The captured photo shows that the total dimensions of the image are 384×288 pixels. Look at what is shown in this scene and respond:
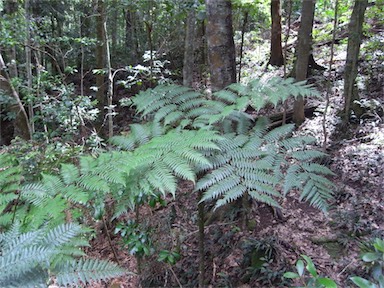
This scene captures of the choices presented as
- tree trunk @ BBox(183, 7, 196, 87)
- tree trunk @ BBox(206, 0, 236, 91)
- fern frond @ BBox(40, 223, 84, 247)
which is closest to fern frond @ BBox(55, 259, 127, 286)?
fern frond @ BBox(40, 223, 84, 247)

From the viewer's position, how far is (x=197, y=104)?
8.43ft

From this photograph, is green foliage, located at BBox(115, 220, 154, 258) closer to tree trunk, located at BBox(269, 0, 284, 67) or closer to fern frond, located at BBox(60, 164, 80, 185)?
fern frond, located at BBox(60, 164, 80, 185)

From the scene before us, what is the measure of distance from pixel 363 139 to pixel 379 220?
1.97 meters

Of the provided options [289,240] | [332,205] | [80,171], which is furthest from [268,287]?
[80,171]

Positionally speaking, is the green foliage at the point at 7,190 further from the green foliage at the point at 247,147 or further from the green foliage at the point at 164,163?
the green foliage at the point at 247,147

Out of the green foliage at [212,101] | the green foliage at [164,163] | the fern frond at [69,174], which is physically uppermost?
the green foliage at [212,101]

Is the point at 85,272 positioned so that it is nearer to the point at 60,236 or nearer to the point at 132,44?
the point at 60,236

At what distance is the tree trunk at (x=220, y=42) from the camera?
2.85 m

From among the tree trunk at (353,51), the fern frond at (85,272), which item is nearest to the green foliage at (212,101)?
the fern frond at (85,272)

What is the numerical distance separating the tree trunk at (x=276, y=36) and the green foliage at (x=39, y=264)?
8.80 m

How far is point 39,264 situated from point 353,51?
616 centimetres

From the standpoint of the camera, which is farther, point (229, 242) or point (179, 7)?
point (179, 7)

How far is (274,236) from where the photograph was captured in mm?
3461

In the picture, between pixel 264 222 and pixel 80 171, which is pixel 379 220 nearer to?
pixel 264 222
